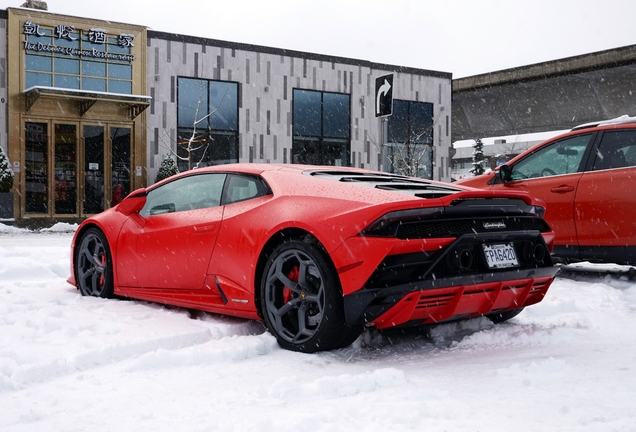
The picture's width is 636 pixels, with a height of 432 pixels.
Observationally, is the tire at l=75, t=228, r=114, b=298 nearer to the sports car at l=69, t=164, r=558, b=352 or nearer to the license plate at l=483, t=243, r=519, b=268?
the sports car at l=69, t=164, r=558, b=352

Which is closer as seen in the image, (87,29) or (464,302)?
(464,302)

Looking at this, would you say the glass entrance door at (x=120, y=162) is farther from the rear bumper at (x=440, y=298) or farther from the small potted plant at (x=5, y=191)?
the rear bumper at (x=440, y=298)

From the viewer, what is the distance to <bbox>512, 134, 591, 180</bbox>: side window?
724cm

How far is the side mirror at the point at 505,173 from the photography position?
25.0 ft

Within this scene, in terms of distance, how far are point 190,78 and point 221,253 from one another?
2140 centimetres

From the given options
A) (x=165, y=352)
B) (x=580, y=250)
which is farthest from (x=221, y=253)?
(x=580, y=250)

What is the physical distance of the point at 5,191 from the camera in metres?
19.6

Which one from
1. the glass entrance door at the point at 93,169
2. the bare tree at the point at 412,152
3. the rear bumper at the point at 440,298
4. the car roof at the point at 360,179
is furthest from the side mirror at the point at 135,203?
the bare tree at the point at 412,152

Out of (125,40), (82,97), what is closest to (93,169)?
(82,97)

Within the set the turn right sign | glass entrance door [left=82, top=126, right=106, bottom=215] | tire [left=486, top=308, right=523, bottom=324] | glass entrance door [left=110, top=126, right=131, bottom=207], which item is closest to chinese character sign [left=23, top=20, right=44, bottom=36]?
glass entrance door [left=82, top=126, right=106, bottom=215]

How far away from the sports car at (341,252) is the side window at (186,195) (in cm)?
2

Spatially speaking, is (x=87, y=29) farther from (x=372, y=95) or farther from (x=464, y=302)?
(x=464, y=302)

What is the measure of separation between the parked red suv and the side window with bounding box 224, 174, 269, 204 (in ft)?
12.0

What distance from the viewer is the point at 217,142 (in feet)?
83.1
